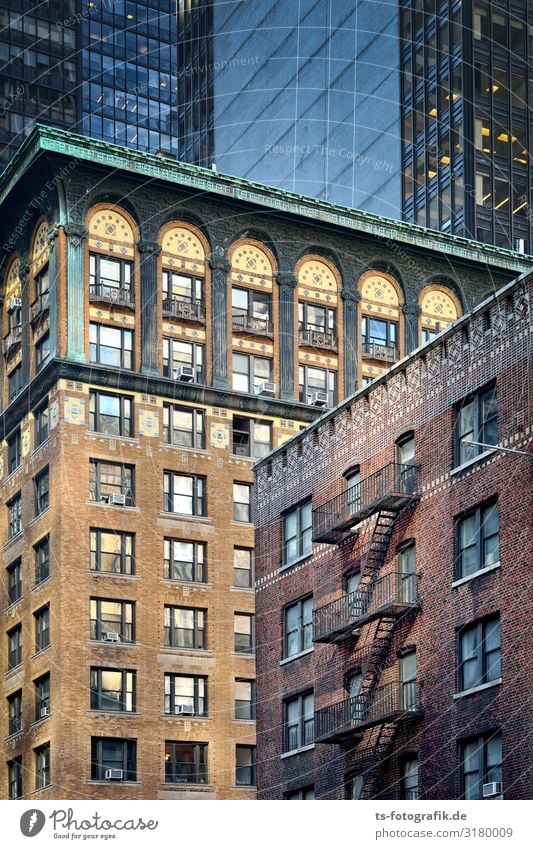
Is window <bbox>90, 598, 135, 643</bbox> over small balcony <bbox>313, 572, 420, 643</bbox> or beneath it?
over

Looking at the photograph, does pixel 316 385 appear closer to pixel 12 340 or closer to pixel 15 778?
pixel 12 340

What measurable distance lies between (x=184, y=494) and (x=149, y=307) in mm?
9527

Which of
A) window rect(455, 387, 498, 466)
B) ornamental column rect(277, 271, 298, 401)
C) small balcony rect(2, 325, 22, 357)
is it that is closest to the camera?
window rect(455, 387, 498, 466)

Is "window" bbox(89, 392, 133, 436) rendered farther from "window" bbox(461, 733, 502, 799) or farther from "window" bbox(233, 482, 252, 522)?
"window" bbox(461, 733, 502, 799)

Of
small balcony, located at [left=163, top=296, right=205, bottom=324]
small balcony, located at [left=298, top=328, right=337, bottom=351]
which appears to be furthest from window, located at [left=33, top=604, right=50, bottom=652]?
small balcony, located at [left=298, top=328, right=337, bottom=351]

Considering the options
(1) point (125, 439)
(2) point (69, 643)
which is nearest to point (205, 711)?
(2) point (69, 643)

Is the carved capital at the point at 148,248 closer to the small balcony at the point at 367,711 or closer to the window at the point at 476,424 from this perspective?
the small balcony at the point at 367,711

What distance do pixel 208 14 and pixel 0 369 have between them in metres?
71.1

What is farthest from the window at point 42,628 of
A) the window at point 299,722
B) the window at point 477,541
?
the window at point 477,541

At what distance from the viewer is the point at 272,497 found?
73000mm

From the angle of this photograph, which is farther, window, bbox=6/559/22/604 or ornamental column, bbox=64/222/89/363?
window, bbox=6/559/22/604

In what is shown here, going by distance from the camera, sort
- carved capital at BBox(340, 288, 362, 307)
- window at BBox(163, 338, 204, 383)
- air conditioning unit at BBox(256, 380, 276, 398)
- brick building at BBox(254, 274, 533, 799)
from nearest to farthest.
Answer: brick building at BBox(254, 274, 533, 799) < window at BBox(163, 338, 204, 383) < air conditioning unit at BBox(256, 380, 276, 398) < carved capital at BBox(340, 288, 362, 307)

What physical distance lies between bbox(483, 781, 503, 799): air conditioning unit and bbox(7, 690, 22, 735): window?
40609mm

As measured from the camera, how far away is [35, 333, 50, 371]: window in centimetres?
9318
